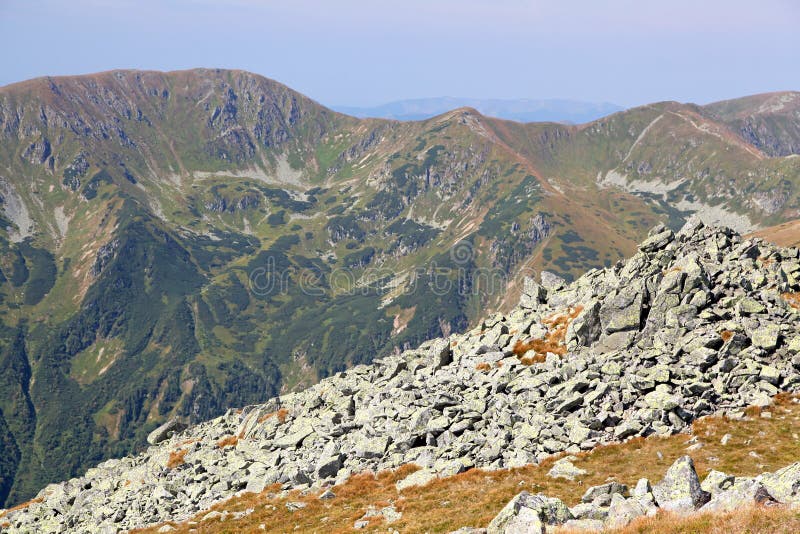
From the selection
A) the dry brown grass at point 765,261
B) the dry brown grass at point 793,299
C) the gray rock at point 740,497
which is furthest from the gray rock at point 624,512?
the dry brown grass at point 765,261

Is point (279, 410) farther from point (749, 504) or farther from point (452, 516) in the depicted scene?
point (749, 504)

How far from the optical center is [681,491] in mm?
26547

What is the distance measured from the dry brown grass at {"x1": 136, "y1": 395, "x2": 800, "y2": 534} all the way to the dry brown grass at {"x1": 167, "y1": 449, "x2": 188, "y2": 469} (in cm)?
2992

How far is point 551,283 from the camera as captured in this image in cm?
10975

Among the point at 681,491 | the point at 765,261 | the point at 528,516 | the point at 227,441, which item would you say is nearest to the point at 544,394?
the point at 681,491

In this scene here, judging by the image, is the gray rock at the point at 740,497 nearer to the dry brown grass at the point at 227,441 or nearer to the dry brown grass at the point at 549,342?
the dry brown grass at the point at 549,342

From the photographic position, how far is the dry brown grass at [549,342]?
211ft

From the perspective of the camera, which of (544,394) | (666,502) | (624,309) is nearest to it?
(666,502)

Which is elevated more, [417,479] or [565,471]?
[565,471]

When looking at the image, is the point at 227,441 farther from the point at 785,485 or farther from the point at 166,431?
the point at 785,485

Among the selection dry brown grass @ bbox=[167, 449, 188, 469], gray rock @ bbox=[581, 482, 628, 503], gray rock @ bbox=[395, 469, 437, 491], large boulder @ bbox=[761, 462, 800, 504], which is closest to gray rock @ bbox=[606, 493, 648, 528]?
gray rock @ bbox=[581, 482, 628, 503]

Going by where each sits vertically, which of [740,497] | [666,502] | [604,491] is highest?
[740,497]

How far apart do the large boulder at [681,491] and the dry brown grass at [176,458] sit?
6580 centimetres

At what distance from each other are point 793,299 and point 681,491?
1667 inches
